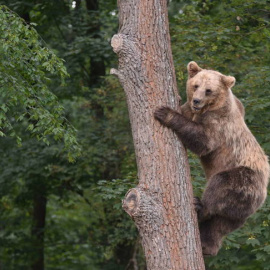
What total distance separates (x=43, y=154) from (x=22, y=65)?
5521 millimetres

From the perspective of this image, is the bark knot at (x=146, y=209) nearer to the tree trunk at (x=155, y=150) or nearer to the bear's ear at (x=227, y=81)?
the tree trunk at (x=155, y=150)

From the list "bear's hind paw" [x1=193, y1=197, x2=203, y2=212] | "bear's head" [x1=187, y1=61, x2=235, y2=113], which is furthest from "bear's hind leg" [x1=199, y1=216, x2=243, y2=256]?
"bear's head" [x1=187, y1=61, x2=235, y2=113]

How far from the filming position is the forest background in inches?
319

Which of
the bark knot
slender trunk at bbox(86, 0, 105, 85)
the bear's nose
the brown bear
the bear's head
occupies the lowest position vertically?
the bark knot

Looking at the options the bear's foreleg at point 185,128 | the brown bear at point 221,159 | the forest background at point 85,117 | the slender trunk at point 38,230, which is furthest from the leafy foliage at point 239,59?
the slender trunk at point 38,230

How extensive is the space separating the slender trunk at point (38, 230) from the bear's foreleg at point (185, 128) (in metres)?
8.94

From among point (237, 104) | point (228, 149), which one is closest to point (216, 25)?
point (237, 104)

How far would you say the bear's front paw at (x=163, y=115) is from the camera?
5.60 m

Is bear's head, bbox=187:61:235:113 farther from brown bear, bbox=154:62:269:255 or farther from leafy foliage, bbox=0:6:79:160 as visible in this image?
leafy foliage, bbox=0:6:79:160

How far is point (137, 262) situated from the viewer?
13.1m

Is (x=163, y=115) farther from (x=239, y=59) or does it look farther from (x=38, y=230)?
(x=38, y=230)

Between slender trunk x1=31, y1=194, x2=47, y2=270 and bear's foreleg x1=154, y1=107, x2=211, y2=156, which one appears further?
slender trunk x1=31, y1=194, x2=47, y2=270

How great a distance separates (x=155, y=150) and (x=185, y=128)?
42 cm

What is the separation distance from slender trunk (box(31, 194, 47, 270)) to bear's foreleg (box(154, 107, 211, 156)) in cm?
894
